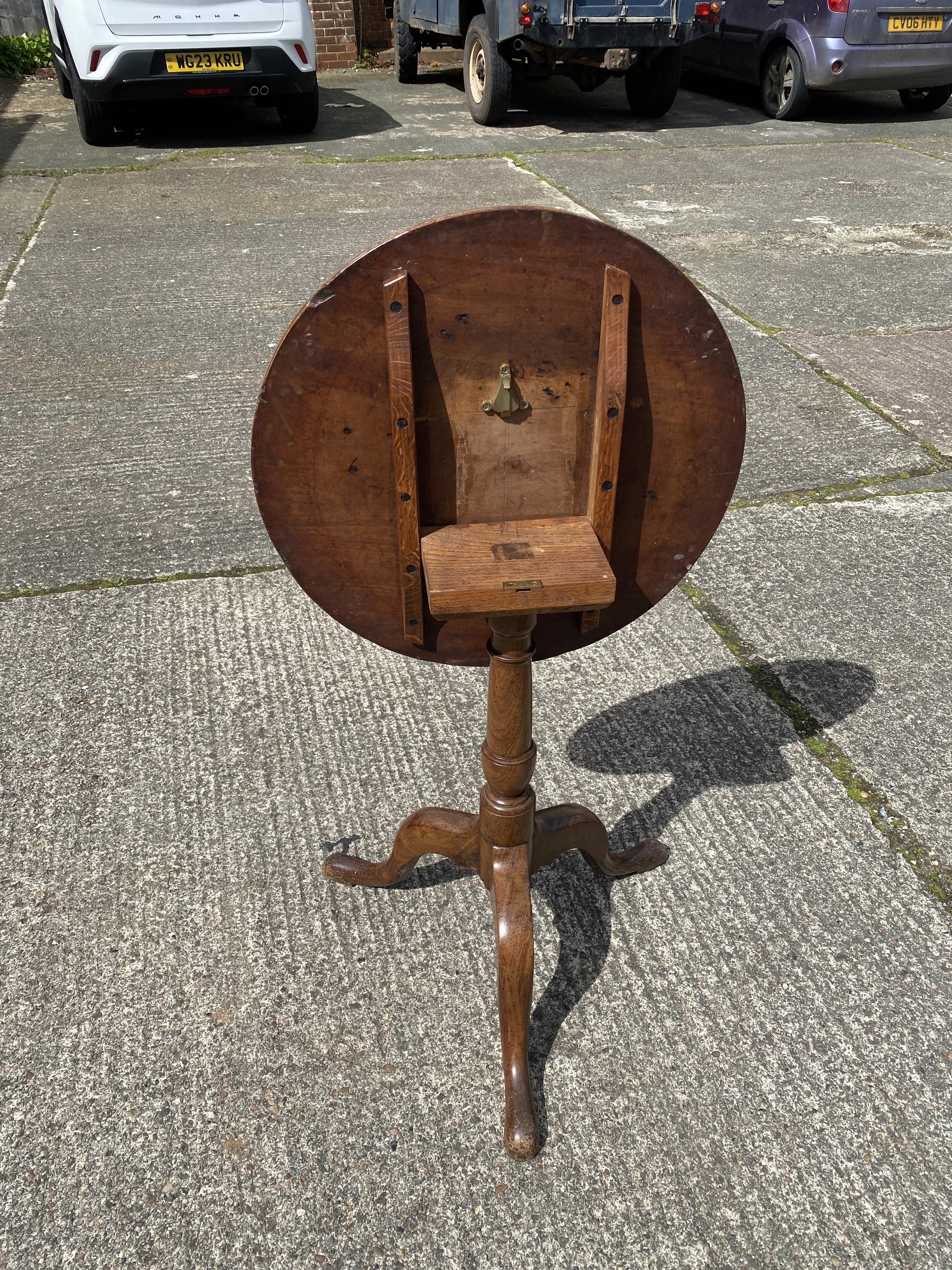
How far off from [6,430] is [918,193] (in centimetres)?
675

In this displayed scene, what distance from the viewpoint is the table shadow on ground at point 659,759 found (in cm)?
223

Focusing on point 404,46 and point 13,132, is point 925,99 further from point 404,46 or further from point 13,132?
point 13,132

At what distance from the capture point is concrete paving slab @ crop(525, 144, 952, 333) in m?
5.76

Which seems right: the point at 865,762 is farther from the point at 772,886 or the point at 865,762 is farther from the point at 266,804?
the point at 266,804

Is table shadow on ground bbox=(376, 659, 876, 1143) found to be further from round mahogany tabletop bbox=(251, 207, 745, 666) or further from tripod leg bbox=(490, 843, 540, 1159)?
round mahogany tabletop bbox=(251, 207, 745, 666)

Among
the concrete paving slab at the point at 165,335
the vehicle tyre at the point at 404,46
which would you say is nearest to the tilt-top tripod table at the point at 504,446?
the concrete paving slab at the point at 165,335

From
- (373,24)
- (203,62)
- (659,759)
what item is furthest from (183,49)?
(659,759)

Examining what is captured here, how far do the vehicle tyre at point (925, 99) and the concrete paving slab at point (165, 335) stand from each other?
16.9ft

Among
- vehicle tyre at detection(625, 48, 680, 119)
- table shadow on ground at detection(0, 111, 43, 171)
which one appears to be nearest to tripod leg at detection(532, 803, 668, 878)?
table shadow on ground at detection(0, 111, 43, 171)

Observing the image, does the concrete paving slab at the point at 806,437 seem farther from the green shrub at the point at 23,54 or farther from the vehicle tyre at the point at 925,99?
the green shrub at the point at 23,54

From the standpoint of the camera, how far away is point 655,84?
10.4 meters

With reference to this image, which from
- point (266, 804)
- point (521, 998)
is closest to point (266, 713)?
point (266, 804)

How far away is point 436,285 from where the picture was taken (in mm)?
1584

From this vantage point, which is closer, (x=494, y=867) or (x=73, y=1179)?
(x=73, y=1179)
